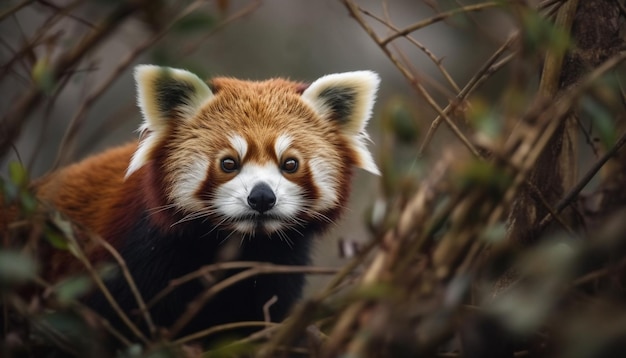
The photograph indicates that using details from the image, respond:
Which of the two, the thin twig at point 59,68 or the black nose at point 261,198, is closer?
the thin twig at point 59,68

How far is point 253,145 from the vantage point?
3.01 metres

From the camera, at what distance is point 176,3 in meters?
2.27

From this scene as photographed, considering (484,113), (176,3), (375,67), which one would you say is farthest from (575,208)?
(375,67)

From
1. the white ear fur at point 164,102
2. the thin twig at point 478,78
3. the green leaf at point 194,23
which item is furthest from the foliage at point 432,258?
the white ear fur at point 164,102

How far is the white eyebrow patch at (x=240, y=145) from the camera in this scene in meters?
2.99

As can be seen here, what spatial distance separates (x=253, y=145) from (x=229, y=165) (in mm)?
113

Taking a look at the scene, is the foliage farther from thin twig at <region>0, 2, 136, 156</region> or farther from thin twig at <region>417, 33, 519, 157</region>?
thin twig at <region>417, 33, 519, 157</region>

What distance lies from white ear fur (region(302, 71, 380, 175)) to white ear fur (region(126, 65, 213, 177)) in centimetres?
44

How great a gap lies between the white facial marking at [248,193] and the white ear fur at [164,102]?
36 centimetres

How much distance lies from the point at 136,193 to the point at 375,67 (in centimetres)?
539

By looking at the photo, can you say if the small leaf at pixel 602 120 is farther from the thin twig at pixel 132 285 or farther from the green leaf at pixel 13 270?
the green leaf at pixel 13 270

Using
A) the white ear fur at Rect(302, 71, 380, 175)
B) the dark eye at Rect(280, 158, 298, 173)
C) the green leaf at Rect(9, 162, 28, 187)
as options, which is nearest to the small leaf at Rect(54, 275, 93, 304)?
the green leaf at Rect(9, 162, 28, 187)

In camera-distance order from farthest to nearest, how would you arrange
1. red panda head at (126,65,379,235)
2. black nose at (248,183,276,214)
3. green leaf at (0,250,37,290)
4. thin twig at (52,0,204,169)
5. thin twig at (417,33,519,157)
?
red panda head at (126,65,379,235), black nose at (248,183,276,214), thin twig at (417,33,519,157), thin twig at (52,0,204,169), green leaf at (0,250,37,290)

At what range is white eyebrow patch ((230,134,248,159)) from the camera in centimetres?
299
